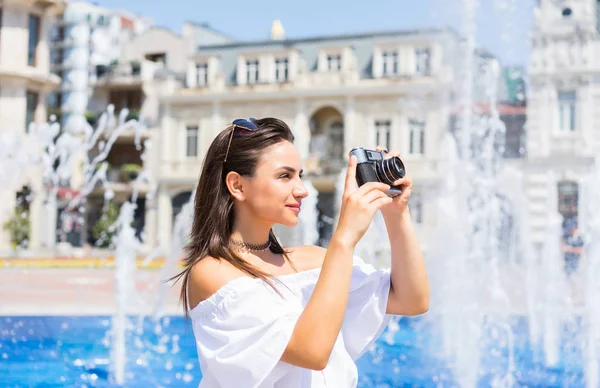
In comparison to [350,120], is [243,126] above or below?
below

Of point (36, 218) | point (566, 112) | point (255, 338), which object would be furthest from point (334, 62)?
point (255, 338)

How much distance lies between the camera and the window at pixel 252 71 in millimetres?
31422

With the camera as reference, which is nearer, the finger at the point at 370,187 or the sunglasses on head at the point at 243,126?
the finger at the point at 370,187

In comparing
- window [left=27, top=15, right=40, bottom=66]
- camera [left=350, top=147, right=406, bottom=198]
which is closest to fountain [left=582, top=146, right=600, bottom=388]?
camera [left=350, top=147, right=406, bottom=198]

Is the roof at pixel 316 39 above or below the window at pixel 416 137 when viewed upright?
above

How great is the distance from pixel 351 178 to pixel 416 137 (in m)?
27.0

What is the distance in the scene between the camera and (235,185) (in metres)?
2.04

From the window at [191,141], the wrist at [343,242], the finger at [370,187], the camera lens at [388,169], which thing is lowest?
the wrist at [343,242]

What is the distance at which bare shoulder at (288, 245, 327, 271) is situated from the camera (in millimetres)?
2164

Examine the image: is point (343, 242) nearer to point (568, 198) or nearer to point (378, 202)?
point (378, 202)

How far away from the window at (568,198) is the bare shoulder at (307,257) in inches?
917

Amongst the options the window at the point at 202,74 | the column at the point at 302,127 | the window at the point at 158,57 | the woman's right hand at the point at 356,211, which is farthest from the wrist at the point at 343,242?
the window at the point at 158,57

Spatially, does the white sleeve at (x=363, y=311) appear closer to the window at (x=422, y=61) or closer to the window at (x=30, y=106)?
the window at (x=30, y=106)

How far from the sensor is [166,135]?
32219 mm
